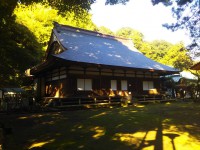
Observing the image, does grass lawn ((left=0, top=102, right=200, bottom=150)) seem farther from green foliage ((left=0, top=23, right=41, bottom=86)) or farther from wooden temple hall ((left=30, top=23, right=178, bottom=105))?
green foliage ((left=0, top=23, right=41, bottom=86))

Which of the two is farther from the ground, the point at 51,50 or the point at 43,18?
the point at 43,18

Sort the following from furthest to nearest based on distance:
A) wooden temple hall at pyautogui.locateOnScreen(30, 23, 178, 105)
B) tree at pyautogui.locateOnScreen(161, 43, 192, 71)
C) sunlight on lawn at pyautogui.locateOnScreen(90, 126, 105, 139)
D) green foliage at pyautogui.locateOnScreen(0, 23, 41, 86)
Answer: tree at pyautogui.locateOnScreen(161, 43, 192, 71) → green foliage at pyautogui.locateOnScreen(0, 23, 41, 86) → wooden temple hall at pyautogui.locateOnScreen(30, 23, 178, 105) → sunlight on lawn at pyautogui.locateOnScreen(90, 126, 105, 139)

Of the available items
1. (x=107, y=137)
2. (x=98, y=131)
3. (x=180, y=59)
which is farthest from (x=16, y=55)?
(x=180, y=59)

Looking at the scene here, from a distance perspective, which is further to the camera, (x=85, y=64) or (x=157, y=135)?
(x=85, y=64)

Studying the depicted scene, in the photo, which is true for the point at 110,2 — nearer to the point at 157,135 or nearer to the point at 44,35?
the point at 157,135

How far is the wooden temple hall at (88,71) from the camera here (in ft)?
63.2

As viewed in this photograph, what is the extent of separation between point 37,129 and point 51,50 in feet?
53.9

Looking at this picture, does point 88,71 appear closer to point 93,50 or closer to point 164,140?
point 93,50

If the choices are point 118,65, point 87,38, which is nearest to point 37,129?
point 118,65

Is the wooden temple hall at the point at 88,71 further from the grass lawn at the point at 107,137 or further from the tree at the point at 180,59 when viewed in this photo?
the tree at the point at 180,59

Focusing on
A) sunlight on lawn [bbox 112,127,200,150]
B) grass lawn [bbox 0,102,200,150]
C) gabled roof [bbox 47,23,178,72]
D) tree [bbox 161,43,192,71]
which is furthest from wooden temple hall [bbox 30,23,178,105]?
tree [bbox 161,43,192,71]

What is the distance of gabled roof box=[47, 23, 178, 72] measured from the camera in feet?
66.4

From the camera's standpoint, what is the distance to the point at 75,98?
18.6 meters

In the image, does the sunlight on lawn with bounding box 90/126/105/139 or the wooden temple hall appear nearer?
the sunlight on lawn with bounding box 90/126/105/139
